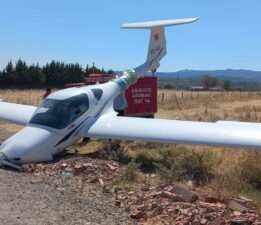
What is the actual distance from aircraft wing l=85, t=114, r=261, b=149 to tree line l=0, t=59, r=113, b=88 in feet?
208

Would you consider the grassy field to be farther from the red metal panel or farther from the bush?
the red metal panel

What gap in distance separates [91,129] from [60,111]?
3.31 ft

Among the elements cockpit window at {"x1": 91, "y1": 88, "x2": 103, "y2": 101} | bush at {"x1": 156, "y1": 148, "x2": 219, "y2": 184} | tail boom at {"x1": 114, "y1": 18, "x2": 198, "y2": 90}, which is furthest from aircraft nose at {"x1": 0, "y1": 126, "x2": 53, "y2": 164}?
tail boom at {"x1": 114, "y1": 18, "x2": 198, "y2": 90}

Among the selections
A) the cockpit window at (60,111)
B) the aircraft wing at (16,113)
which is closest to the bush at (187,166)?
the cockpit window at (60,111)

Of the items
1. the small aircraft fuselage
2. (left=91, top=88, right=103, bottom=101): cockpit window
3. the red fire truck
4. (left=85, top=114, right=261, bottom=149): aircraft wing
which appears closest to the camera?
(left=85, top=114, right=261, bottom=149): aircraft wing

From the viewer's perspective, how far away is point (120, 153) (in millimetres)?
13812

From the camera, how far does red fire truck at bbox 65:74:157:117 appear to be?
776 inches

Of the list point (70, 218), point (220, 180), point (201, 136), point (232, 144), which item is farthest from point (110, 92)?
point (70, 218)

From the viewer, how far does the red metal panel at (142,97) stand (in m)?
19.8

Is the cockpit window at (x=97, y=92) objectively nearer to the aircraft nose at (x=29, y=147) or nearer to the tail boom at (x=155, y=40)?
the aircraft nose at (x=29, y=147)

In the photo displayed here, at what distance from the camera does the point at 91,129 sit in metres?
13.7

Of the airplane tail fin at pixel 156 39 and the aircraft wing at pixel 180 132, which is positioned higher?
the airplane tail fin at pixel 156 39

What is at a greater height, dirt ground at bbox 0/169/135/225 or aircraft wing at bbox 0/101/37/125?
aircraft wing at bbox 0/101/37/125

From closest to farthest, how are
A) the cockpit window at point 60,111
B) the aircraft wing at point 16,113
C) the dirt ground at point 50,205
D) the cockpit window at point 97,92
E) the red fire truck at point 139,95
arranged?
the dirt ground at point 50,205, the cockpit window at point 60,111, the cockpit window at point 97,92, the aircraft wing at point 16,113, the red fire truck at point 139,95
